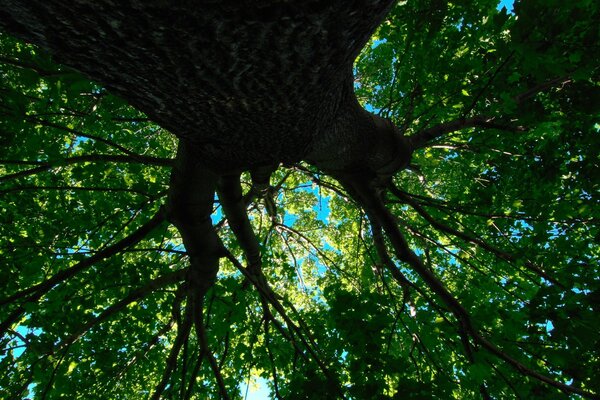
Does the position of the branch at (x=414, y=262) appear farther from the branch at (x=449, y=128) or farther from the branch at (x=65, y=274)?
the branch at (x=65, y=274)

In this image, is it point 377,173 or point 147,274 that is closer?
point 377,173

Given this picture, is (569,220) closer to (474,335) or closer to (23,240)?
(474,335)

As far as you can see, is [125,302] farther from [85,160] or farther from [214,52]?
[214,52]

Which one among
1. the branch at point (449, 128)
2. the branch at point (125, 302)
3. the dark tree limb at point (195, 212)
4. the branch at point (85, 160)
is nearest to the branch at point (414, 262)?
the branch at point (449, 128)

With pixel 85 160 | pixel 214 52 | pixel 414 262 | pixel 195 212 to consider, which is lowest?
pixel 214 52

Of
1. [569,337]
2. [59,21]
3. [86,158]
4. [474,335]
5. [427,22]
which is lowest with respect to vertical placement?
[569,337]

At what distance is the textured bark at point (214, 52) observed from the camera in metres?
0.86

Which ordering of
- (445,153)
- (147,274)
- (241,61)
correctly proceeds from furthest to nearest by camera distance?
1. (445,153)
2. (147,274)
3. (241,61)

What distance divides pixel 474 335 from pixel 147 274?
3.40 meters

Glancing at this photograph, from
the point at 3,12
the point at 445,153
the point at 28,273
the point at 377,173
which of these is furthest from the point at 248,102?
the point at 445,153

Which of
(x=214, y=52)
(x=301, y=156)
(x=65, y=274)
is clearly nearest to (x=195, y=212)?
(x=65, y=274)

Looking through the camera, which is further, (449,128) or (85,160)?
(449,128)

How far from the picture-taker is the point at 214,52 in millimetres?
1011

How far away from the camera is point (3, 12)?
86 cm
